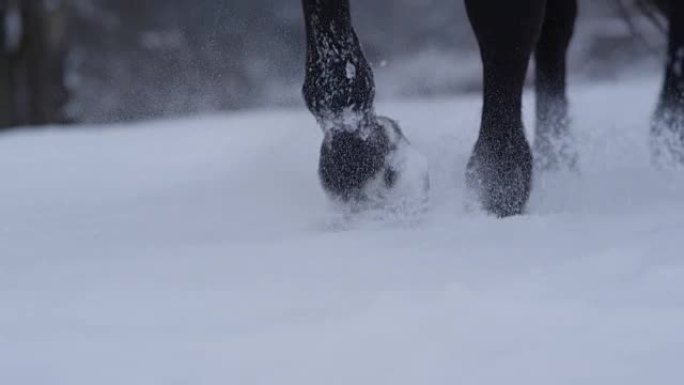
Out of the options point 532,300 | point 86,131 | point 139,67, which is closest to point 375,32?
point 139,67

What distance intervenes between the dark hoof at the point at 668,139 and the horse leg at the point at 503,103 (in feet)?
2.85

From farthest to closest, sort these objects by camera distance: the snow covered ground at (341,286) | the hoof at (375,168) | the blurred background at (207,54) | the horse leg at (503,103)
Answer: the blurred background at (207,54) < the hoof at (375,168) < the horse leg at (503,103) < the snow covered ground at (341,286)

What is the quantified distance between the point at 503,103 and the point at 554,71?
3.45ft

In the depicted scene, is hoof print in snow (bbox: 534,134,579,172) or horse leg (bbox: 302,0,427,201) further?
hoof print in snow (bbox: 534,134,579,172)

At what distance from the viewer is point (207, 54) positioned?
35.2 feet

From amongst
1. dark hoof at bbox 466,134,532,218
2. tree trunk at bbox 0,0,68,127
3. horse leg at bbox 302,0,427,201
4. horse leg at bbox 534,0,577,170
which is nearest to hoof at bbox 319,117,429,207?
horse leg at bbox 302,0,427,201

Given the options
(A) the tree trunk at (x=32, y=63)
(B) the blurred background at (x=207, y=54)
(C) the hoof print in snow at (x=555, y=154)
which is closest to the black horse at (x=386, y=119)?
(C) the hoof print in snow at (x=555, y=154)

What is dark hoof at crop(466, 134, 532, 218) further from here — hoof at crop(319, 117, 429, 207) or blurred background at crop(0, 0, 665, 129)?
blurred background at crop(0, 0, 665, 129)

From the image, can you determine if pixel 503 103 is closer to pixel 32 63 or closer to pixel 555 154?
pixel 555 154

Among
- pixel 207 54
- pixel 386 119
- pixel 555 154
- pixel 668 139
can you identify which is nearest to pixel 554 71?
pixel 555 154

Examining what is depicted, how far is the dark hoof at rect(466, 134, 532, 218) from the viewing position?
286 cm

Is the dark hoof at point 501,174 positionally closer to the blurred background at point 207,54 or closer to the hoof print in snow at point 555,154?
the hoof print in snow at point 555,154

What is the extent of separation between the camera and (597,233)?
2600mm

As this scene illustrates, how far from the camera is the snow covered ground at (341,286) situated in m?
1.90
